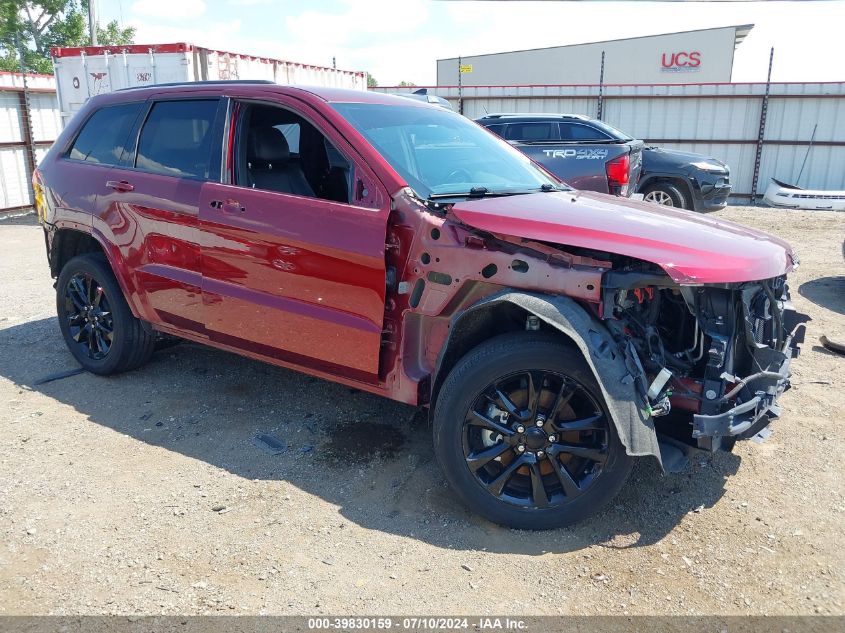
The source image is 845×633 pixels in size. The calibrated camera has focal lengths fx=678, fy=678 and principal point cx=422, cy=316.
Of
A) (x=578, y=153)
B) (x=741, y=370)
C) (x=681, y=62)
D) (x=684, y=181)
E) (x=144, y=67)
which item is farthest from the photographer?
(x=681, y=62)

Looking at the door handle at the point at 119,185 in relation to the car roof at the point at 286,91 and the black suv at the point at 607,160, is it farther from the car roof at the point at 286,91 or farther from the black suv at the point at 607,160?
the black suv at the point at 607,160

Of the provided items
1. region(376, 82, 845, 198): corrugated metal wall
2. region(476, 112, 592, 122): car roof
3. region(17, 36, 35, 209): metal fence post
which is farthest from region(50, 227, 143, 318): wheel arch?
region(376, 82, 845, 198): corrugated metal wall

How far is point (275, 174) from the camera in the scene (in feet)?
13.7

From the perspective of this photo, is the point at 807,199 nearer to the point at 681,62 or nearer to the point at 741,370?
the point at 741,370

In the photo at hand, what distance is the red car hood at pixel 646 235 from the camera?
2887 millimetres

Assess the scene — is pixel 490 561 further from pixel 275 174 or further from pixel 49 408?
pixel 49 408

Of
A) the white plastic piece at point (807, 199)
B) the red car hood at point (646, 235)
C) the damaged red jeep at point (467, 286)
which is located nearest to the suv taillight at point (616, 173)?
the damaged red jeep at point (467, 286)

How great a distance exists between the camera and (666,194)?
39.1 feet

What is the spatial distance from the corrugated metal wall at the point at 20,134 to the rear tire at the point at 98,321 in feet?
33.9

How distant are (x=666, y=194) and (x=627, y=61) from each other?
75.6 ft

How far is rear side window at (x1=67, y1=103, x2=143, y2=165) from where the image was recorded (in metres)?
4.78

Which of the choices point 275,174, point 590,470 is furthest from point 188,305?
point 590,470

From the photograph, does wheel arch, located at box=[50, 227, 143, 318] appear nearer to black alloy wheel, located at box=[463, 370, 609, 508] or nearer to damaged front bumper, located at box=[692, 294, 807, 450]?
black alloy wheel, located at box=[463, 370, 609, 508]

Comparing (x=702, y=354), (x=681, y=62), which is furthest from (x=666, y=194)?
(x=681, y=62)
